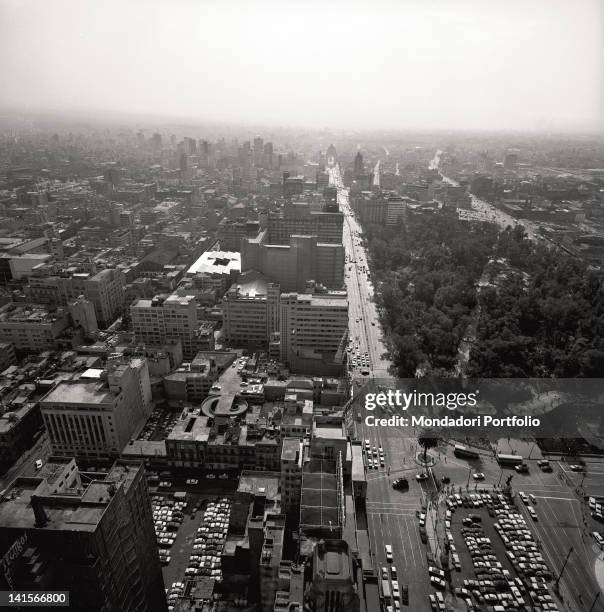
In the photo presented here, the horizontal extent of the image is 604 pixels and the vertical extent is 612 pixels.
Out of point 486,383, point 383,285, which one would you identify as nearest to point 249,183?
point 383,285

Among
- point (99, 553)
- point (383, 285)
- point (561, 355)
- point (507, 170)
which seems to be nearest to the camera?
point (99, 553)

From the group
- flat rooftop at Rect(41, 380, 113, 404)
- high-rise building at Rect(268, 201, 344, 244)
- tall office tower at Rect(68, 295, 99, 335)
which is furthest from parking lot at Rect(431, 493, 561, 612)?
high-rise building at Rect(268, 201, 344, 244)

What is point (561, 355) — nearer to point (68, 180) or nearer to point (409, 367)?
point (409, 367)

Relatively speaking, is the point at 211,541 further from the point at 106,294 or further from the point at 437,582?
the point at 106,294

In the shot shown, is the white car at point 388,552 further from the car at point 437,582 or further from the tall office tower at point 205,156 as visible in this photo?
the tall office tower at point 205,156

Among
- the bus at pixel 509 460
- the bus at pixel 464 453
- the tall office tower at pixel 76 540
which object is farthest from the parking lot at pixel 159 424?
the bus at pixel 509 460

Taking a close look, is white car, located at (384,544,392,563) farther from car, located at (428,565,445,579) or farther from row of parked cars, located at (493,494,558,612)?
row of parked cars, located at (493,494,558,612)
